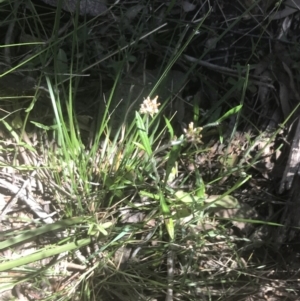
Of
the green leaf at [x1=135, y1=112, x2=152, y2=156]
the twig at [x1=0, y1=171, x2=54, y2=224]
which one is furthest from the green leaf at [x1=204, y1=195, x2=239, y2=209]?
the twig at [x1=0, y1=171, x2=54, y2=224]

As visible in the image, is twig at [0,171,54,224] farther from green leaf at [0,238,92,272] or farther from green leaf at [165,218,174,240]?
green leaf at [165,218,174,240]

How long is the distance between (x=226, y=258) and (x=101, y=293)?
0.40 metres

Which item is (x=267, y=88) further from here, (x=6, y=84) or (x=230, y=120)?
(x=6, y=84)

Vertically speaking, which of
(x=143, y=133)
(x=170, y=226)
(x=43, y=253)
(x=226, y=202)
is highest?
(x=143, y=133)

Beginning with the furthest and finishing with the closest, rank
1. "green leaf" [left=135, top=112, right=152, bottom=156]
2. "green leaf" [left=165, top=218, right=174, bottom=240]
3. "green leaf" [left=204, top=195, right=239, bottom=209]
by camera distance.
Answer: "green leaf" [left=204, top=195, right=239, bottom=209]
"green leaf" [left=165, top=218, right=174, bottom=240]
"green leaf" [left=135, top=112, right=152, bottom=156]

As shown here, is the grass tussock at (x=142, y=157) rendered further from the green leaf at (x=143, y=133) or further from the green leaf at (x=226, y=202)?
the green leaf at (x=143, y=133)

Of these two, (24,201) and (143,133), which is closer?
(143,133)

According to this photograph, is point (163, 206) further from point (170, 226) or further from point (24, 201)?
point (24, 201)

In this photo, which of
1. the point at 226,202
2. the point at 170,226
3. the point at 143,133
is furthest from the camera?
the point at 226,202

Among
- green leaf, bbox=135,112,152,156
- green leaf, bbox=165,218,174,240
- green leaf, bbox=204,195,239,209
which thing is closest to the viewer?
green leaf, bbox=135,112,152,156

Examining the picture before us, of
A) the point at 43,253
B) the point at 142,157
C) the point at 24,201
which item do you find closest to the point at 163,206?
the point at 142,157

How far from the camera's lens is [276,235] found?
146cm

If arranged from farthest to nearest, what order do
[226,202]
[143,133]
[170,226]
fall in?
[226,202] → [170,226] → [143,133]

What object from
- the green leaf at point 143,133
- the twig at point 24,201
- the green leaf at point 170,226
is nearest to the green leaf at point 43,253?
the twig at point 24,201
